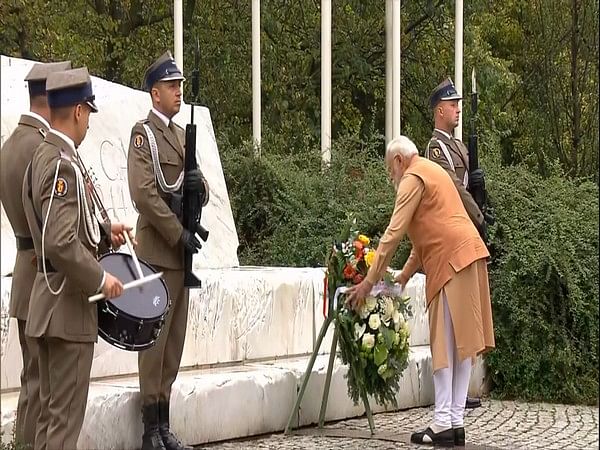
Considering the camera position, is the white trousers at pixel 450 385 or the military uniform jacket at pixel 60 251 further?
the white trousers at pixel 450 385

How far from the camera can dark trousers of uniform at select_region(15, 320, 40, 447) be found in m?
6.07

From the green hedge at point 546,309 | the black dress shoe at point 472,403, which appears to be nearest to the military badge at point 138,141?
the black dress shoe at point 472,403

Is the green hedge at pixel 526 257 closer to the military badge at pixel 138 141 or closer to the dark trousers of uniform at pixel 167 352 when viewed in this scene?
the dark trousers of uniform at pixel 167 352

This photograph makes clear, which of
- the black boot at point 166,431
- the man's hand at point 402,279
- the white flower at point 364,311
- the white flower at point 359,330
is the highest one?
the man's hand at point 402,279

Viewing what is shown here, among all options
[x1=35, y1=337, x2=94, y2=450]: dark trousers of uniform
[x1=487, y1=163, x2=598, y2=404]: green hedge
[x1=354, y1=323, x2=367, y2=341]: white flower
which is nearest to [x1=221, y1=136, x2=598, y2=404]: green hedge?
[x1=487, y1=163, x2=598, y2=404]: green hedge

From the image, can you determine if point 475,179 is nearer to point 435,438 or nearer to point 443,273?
point 443,273

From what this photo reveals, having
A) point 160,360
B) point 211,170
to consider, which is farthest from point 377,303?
point 211,170

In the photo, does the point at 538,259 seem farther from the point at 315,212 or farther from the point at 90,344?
the point at 90,344

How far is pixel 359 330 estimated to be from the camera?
785 cm

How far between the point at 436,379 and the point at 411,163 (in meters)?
1.37

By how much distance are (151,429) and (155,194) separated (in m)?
1.35

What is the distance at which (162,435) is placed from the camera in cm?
711

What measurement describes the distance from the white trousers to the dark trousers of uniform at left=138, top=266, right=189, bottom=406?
1691 mm

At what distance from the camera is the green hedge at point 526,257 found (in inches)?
407
